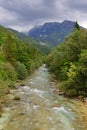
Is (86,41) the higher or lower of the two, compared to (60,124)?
higher

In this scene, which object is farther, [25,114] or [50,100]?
[50,100]

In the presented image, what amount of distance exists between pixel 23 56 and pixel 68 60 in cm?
3143

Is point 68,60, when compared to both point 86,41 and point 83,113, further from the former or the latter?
point 83,113

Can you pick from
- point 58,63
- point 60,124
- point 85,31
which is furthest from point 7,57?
point 60,124

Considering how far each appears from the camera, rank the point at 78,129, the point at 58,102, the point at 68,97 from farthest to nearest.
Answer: the point at 68,97 → the point at 58,102 → the point at 78,129

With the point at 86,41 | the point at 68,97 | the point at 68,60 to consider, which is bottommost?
the point at 68,97

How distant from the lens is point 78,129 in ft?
107

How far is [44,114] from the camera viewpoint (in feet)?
130

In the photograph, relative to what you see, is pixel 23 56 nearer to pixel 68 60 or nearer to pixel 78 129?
pixel 68 60

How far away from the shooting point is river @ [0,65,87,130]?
33.9 meters

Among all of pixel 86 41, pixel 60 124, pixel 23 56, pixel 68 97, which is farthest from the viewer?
pixel 23 56

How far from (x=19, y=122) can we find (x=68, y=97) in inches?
783

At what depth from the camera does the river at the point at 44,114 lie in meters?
33.9

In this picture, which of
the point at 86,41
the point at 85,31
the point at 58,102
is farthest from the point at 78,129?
the point at 85,31
